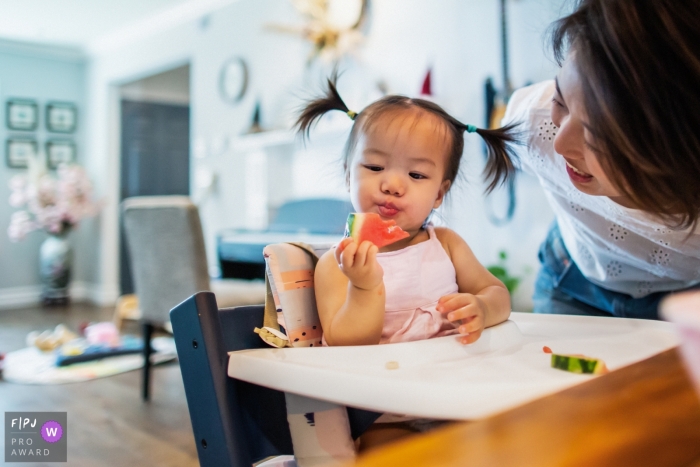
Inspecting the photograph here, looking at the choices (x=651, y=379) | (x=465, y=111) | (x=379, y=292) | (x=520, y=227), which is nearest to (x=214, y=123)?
(x=465, y=111)

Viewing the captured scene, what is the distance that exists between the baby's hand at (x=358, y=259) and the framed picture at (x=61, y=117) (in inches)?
262

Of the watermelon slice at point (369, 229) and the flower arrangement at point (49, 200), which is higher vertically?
the watermelon slice at point (369, 229)

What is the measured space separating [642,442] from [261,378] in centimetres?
47

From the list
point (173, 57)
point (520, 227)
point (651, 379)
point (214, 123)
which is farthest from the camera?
point (173, 57)

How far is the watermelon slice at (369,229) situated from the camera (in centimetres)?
84

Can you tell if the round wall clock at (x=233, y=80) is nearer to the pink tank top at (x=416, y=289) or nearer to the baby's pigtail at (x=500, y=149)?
the baby's pigtail at (x=500, y=149)

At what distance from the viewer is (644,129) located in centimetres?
67

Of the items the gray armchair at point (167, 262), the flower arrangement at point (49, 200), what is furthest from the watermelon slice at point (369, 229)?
the flower arrangement at point (49, 200)

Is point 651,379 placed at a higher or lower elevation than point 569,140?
lower

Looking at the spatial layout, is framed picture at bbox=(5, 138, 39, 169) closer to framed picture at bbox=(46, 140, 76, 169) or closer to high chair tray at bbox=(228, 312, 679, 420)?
framed picture at bbox=(46, 140, 76, 169)

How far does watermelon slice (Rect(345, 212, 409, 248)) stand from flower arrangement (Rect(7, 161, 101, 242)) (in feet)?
19.5

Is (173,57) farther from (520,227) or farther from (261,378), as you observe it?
(261,378)

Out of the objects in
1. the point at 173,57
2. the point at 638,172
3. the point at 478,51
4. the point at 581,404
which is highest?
the point at 173,57

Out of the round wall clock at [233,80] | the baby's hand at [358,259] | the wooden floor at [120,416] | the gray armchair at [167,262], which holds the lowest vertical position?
the wooden floor at [120,416]
